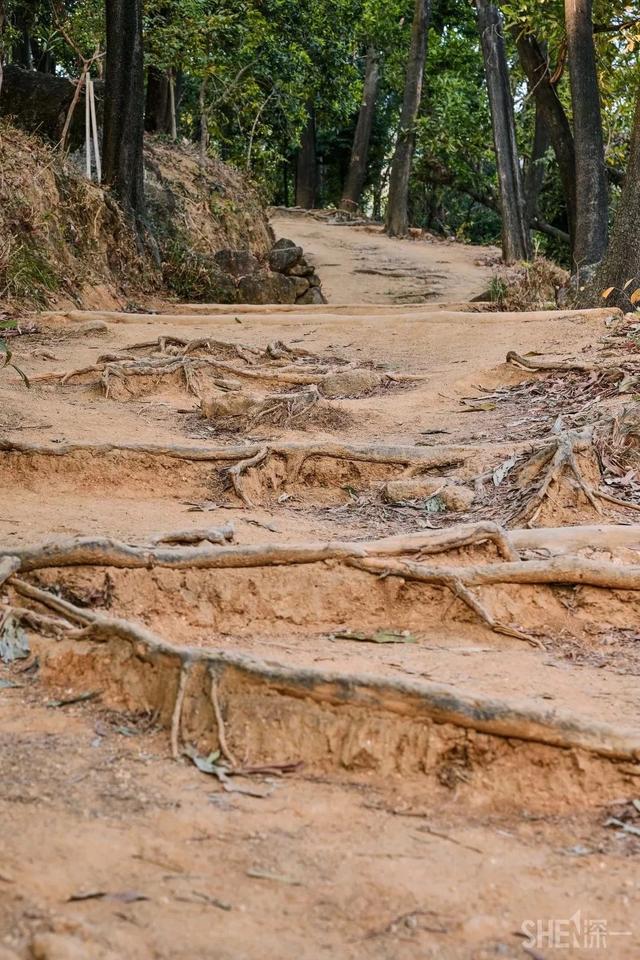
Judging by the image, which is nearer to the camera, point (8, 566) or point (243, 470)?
point (8, 566)

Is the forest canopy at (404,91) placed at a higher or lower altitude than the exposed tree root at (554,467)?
higher

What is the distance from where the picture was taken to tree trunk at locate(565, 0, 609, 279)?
491 inches

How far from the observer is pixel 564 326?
394 inches

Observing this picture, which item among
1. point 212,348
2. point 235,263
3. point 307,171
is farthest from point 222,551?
point 307,171

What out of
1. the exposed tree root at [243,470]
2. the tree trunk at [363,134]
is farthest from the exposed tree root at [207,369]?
the tree trunk at [363,134]

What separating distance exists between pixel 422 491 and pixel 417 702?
2.92 metres

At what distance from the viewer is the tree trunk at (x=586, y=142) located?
40.9 feet

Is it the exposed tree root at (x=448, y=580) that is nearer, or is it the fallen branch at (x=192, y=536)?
the exposed tree root at (x=448, y=580)

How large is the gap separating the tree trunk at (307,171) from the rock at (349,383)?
21322 mm

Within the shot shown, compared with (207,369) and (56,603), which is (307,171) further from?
(56,603)

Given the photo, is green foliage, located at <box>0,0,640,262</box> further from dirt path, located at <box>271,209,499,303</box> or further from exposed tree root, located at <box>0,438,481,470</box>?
exposed tree root, located at <box>0,438,481,470</box>

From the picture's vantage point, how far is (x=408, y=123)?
2252cm

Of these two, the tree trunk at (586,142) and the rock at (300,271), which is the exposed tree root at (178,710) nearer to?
the tree trunk at (586,142)

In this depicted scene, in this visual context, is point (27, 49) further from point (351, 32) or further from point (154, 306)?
point (154, 306)
